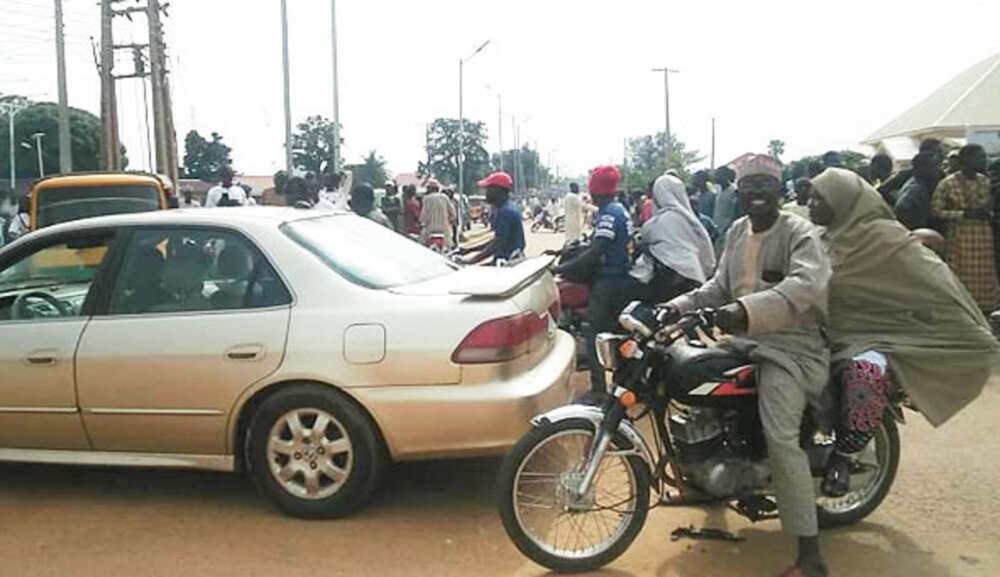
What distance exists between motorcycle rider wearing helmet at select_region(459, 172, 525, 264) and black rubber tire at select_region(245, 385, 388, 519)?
3635 millimetres

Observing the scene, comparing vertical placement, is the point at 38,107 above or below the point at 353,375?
above

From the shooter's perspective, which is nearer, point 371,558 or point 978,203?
point 371,558

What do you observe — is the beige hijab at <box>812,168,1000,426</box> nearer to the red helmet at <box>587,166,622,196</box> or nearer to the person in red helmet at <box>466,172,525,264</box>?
the red helmet at <box>587,166,622,196</box>

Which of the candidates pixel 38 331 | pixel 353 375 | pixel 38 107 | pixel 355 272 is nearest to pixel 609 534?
pixel 353 375

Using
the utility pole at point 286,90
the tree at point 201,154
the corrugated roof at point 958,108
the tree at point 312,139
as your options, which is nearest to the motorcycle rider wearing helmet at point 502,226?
the utility pole at point 286,90

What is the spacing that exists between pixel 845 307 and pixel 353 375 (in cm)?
220

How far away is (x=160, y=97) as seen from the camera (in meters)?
25.8

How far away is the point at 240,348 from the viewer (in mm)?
4473

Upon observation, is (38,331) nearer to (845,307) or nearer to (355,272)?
(355,272)

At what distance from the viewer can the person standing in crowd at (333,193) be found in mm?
11742

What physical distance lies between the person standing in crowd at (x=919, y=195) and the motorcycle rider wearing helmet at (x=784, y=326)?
509cm

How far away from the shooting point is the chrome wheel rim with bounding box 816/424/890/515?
14.0 feet

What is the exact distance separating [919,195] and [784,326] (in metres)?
5.56

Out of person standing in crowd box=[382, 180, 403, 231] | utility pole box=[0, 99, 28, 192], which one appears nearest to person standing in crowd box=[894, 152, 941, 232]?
person standing in crowd box=[382, 180, 403, 231]
